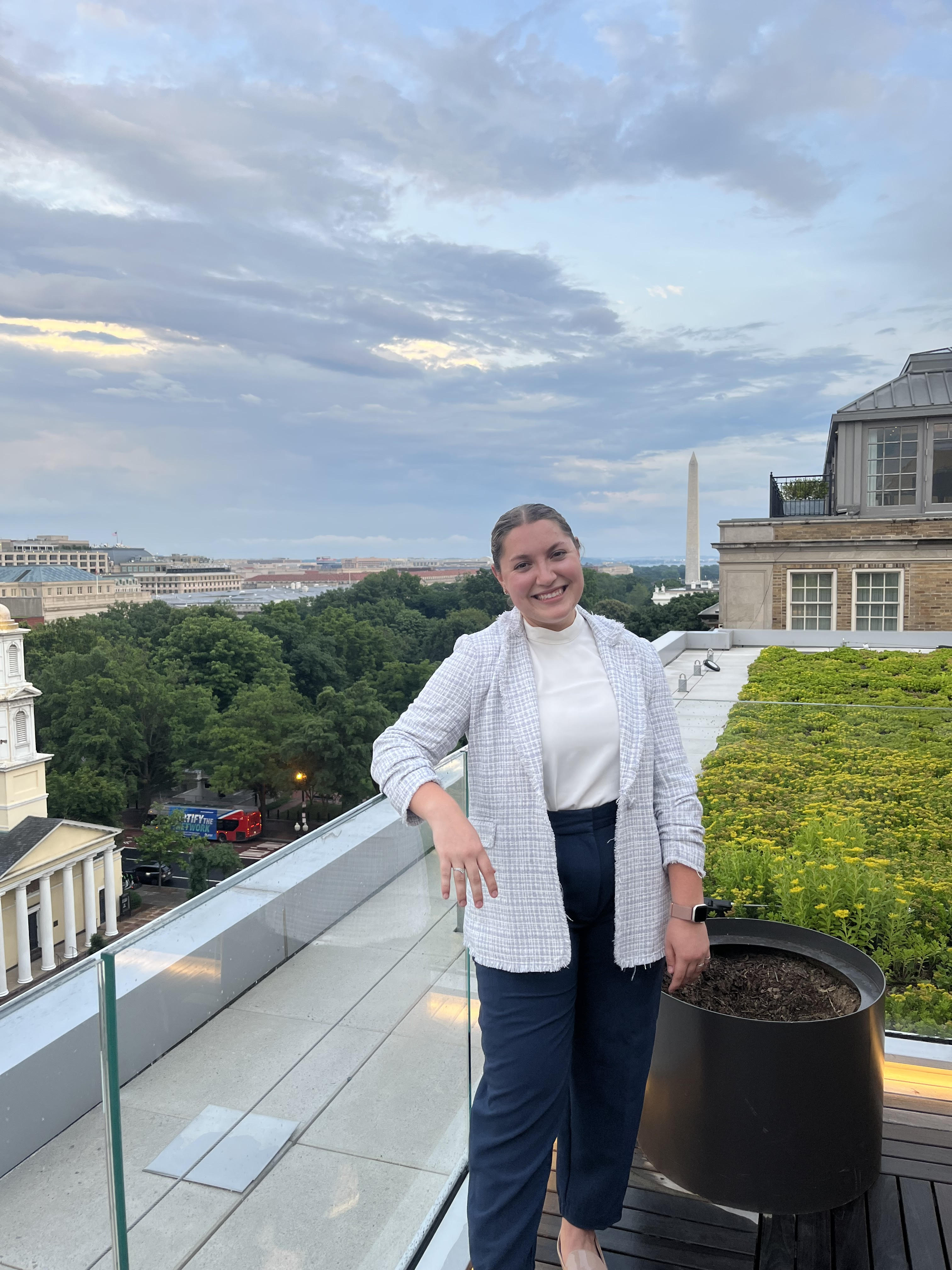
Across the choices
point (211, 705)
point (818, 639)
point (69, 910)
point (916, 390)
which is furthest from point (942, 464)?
point (211, 705)

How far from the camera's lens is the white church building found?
34.5 metres

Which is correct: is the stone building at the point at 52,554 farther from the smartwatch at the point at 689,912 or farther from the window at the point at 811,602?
the smartwatch at the point at 689,912

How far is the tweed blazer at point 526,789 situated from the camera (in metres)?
1.37

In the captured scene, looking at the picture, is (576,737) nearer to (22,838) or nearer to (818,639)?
(818,639)

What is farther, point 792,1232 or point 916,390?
point 916,390

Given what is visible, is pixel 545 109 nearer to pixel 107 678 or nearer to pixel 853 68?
pixel 853 68

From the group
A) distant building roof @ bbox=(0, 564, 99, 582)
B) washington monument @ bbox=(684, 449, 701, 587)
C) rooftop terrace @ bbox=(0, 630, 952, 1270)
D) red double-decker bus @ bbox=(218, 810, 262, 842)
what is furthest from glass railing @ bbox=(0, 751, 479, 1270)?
distant building roof @ bbox=(0, 564, 99, 582)

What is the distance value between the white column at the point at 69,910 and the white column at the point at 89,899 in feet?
1.67

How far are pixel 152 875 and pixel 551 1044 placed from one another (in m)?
48.0

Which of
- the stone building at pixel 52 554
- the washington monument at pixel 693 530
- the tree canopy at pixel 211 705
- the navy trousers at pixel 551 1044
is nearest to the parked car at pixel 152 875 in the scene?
the tree canopy at pixel 211 705

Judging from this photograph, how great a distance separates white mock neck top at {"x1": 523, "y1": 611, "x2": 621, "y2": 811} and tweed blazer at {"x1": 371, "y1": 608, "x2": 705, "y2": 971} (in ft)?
0.06

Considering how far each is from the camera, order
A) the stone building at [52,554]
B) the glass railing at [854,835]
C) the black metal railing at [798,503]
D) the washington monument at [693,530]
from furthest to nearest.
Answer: the stone building at [52,554] < the washington monument at [693,530] < the black metal railing at [798,503] < the glass railing at [854,835]

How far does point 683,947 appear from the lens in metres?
1.50

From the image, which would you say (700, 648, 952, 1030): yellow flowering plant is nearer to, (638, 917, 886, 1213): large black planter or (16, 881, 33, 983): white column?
(638, 917, 886, 1213): large black planter
